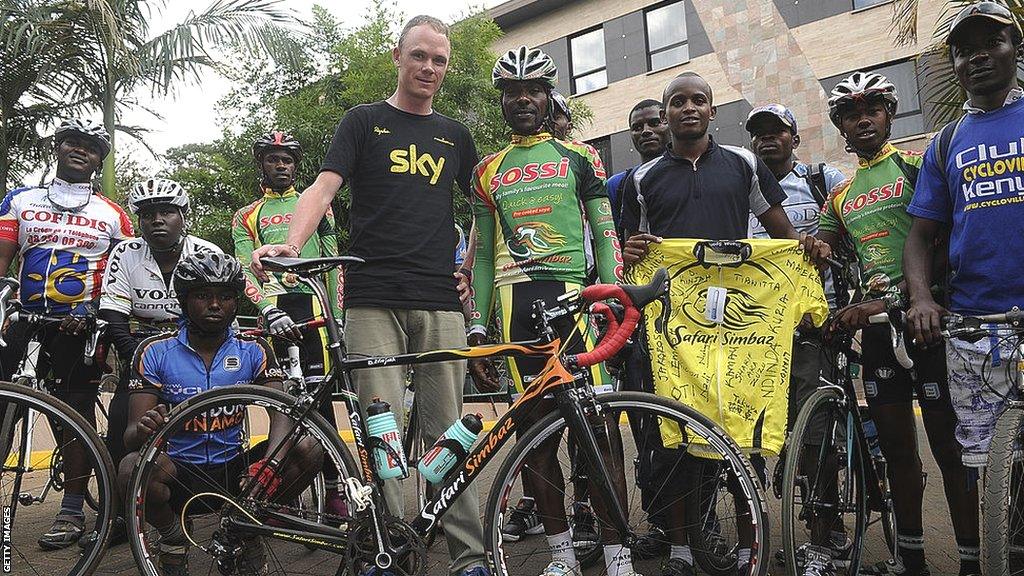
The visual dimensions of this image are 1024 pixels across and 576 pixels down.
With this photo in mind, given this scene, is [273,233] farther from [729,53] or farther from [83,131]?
[729,53]

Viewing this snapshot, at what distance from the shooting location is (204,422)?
3.48m

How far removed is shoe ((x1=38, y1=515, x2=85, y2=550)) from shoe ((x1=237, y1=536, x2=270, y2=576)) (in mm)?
1581

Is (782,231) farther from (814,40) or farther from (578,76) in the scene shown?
(578,76)

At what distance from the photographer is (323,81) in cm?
1662

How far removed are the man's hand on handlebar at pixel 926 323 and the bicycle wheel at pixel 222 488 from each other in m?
2.33

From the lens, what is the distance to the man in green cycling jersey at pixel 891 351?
11.3 ft

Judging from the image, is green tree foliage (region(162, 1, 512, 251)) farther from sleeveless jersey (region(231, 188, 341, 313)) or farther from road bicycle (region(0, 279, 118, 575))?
road bicycle (region(0, 279, 118, 575))

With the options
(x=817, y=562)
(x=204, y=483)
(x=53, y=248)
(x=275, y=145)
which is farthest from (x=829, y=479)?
(x=53, y=248)

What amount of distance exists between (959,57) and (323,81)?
14904mm

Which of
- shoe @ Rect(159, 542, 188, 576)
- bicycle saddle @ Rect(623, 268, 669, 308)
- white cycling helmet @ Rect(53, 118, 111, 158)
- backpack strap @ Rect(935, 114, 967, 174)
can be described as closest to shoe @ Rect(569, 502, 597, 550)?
bicycle saddle @ Rect(623, 268, 669, 308)

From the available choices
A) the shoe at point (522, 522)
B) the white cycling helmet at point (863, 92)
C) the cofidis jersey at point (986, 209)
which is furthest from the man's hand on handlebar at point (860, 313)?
the shoe at point (522, 522)

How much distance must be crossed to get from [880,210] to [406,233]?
2.29 metres

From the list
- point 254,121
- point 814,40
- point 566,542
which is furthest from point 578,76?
point 566,542

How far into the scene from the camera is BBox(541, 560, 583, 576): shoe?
9.96ft
